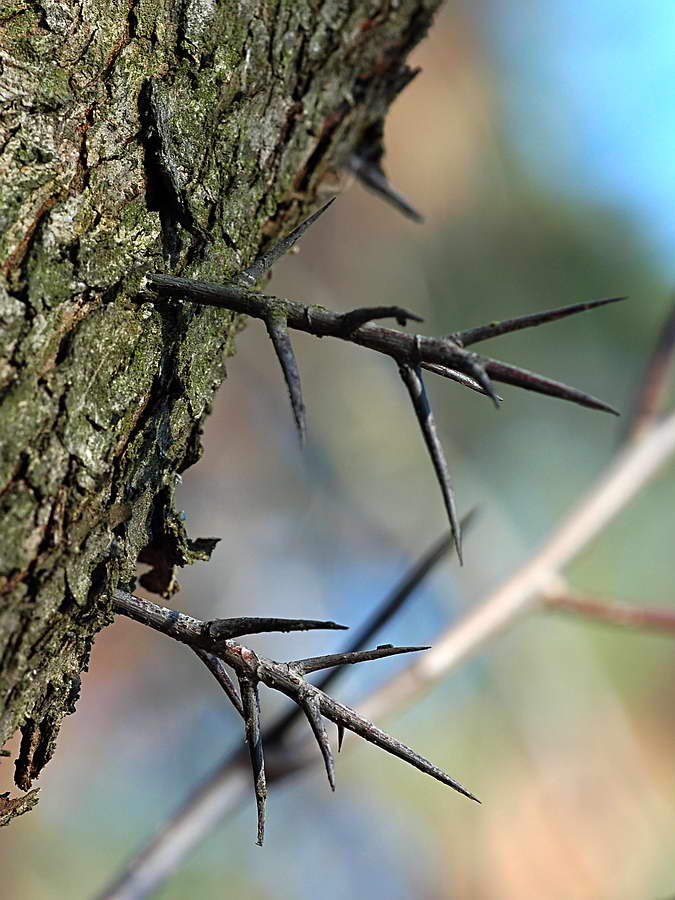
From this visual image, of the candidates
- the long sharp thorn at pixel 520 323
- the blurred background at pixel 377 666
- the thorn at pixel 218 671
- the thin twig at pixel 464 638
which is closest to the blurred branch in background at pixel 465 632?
the thin twig at pixel 464 638

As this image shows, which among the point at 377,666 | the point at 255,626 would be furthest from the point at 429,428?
the point at 377,666

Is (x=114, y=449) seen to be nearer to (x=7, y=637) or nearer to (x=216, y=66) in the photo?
(x=7, y=637)

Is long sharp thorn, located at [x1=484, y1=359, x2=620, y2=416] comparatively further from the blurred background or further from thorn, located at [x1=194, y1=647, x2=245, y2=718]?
the blurred background

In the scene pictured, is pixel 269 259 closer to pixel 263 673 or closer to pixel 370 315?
pixel 370 315

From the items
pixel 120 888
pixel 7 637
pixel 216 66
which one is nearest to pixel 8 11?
pixel 216 66

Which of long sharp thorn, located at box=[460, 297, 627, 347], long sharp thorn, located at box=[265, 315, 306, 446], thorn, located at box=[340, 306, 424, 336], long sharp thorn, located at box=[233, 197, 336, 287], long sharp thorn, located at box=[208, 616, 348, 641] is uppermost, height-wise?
long sharp thorn, located at box=[233, 197, 336, 287]

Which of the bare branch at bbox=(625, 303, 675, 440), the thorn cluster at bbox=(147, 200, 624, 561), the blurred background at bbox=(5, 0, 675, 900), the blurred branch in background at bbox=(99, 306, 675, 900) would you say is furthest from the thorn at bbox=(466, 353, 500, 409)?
the blurred background at bbox=(5, 0, 675, 900)

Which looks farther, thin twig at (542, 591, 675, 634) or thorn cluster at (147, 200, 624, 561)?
thin twig at (542, 591, 675, 634)
